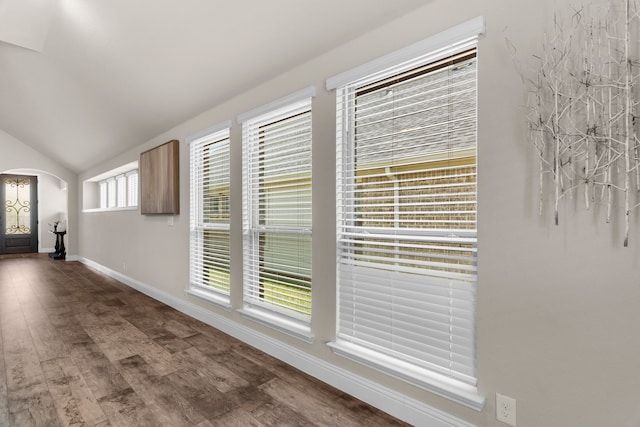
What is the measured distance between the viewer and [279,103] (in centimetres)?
267

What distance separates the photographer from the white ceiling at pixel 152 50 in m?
2.16

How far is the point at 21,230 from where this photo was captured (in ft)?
31.7

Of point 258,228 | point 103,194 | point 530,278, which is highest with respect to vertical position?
point 103,194

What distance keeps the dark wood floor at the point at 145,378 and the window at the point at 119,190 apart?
8.57 ft

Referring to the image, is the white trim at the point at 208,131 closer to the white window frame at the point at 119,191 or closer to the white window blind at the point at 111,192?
the white window frame at the point at 119,191

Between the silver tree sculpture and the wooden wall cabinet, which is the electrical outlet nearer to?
the silver tree sculpture

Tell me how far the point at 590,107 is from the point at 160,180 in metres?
4.25

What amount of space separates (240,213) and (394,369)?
1.88m

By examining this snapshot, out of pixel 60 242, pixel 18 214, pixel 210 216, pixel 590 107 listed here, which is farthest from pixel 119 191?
pixel 590 107

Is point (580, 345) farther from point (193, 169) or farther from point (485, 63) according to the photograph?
point (193, 169)

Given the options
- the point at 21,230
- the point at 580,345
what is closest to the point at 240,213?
the point at 580,345

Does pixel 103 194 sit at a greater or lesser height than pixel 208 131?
lesser

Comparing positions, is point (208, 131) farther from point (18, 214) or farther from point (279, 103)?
point (18, 214)

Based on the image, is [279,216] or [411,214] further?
[279,216]
